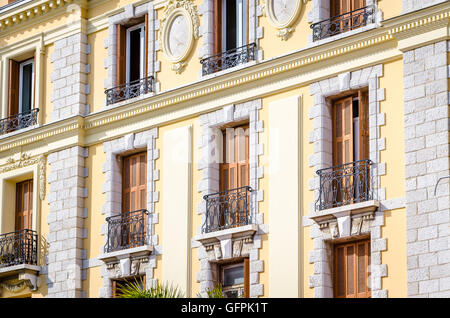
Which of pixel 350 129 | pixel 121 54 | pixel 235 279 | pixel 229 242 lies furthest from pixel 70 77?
pixel 350 129

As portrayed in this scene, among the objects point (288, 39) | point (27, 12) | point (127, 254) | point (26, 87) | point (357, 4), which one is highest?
point (27, 12)

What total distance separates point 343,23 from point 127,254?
7.04 metres

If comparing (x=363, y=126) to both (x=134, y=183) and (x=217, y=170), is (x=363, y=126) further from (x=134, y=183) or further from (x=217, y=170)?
(x=134, y=183)

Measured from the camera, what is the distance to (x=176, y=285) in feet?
102

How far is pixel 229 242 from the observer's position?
99.1 feet

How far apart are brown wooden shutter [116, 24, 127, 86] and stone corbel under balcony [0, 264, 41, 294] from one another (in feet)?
15.7

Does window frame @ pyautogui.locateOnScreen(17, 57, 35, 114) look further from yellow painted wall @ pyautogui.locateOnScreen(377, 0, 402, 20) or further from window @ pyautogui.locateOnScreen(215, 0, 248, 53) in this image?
yellow painted wall @ pyautogui.locateOnScreen(377, 0, 402, 20)

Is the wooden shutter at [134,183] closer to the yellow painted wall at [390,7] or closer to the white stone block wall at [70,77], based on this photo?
the white stone block wall at [70,77]

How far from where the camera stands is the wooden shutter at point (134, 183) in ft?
108

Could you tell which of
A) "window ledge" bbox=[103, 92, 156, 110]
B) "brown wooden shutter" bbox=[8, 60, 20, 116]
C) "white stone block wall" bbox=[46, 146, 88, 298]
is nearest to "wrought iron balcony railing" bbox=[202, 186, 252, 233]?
"window ledge" bbox=[103, 92, 156, 110]

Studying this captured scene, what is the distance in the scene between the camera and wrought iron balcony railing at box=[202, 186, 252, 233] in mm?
A: 30406

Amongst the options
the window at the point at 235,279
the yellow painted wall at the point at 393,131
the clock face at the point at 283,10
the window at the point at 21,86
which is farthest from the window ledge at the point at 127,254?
the yellow painted wall at the point at 393,131
